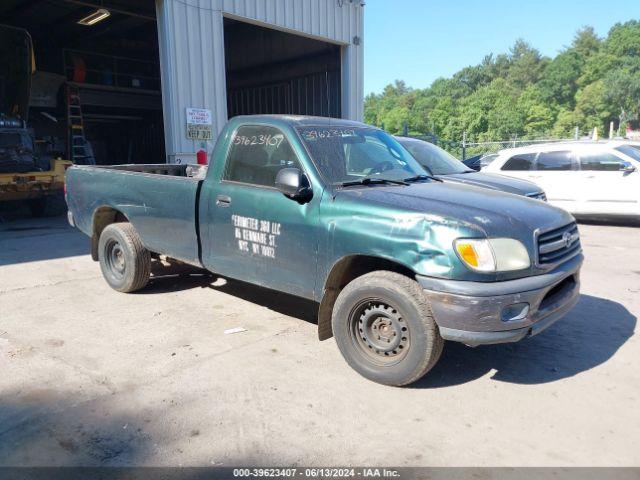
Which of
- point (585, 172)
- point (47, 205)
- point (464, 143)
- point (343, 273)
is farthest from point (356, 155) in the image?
point (464, 143)

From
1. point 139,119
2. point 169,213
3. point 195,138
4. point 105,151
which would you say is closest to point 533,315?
point 169,213

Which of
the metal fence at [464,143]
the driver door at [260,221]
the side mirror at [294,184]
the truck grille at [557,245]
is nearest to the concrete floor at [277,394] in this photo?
the driver door at [260,221]

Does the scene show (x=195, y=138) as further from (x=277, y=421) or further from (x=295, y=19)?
(x=277, y=421)

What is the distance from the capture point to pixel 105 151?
24.1 meters

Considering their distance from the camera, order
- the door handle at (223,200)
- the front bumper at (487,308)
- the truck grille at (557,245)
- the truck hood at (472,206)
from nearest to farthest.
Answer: the front bumper at (487,308)
the truck hood at (472,206)
the truck grille at (557,245)
the door handle at (223,200)

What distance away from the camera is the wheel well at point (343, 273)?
12.1 feet

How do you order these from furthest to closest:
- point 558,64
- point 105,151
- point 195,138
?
1. point 558,64
2. point 105,151
3. point 195,138

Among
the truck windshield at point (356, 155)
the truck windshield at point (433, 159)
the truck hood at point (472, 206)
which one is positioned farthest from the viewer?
the truck windshield at point (433, 159)

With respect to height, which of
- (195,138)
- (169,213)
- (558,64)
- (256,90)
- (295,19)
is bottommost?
(169,213)

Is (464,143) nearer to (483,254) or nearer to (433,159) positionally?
(433,159)

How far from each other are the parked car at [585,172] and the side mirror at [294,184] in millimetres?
7218

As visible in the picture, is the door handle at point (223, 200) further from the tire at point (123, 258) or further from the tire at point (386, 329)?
the tire at point (123, 258)

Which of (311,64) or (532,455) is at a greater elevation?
(311,64)

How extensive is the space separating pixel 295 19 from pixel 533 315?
12260 millimetres
